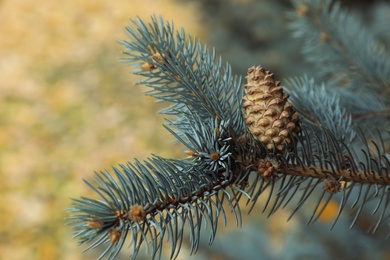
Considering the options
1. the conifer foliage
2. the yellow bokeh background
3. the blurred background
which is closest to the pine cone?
the conifer foliage

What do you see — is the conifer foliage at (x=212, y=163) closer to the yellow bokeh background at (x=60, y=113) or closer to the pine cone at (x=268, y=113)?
the pine cone at (x=268, y=113)

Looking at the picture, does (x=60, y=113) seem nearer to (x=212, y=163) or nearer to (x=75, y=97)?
(x=75, y=97)

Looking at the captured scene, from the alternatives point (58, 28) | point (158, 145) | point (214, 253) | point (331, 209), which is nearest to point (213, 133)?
point (214, 253)

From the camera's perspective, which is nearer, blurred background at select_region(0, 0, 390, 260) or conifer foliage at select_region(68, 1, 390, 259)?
conifer foliage at select_region(68, 1, 390, 259)

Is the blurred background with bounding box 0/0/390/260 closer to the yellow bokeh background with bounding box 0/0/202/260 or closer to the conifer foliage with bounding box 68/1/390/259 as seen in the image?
the yellow bokeh background with bounding box 0/0/202/260

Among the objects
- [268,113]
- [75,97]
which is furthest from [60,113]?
[268,113]

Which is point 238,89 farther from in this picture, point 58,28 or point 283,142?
point 58,28

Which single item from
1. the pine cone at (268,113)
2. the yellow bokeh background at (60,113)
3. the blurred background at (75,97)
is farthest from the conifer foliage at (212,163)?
the yellow bokeh background at (60,113)
